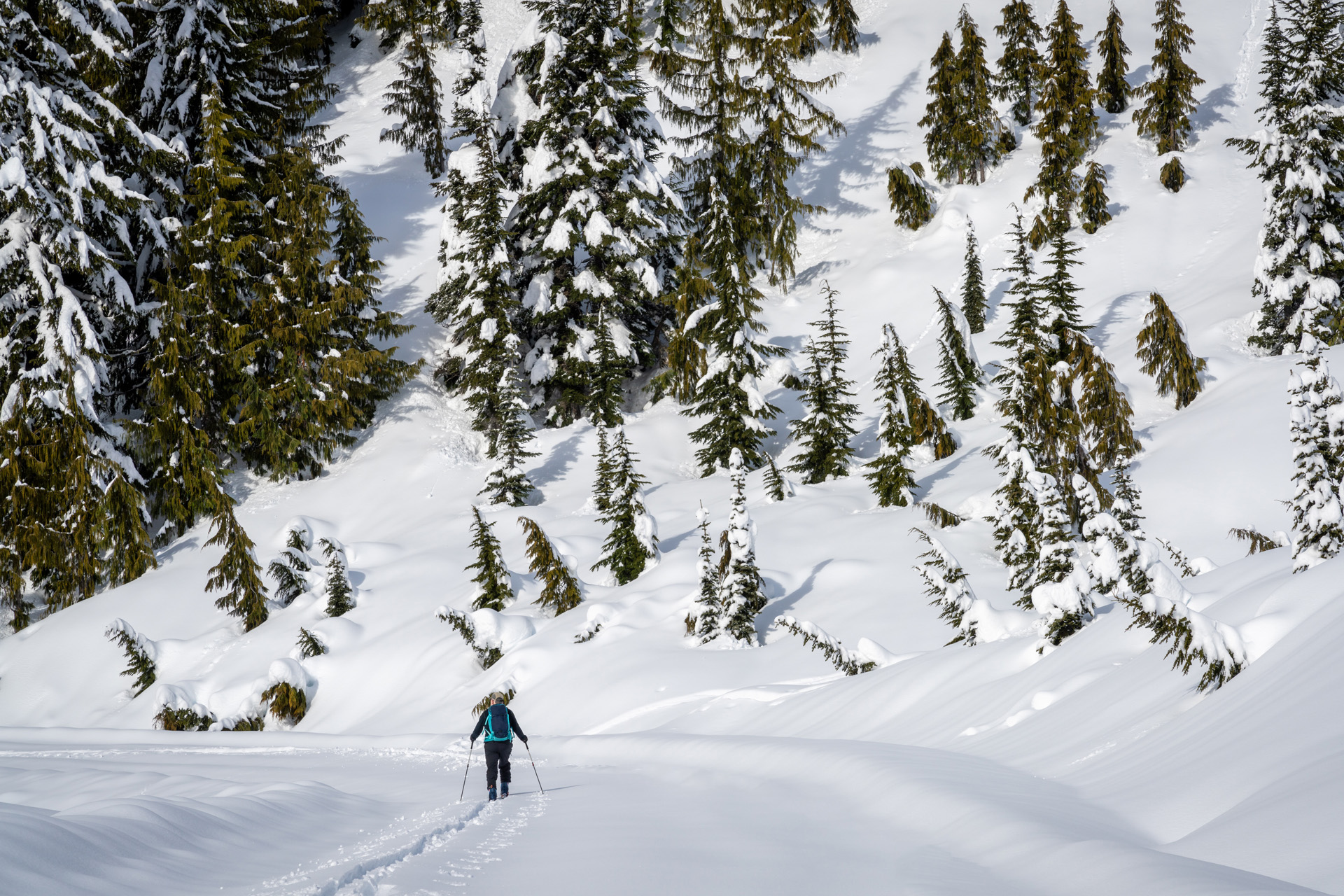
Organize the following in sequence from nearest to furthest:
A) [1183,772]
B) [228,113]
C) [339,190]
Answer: [1183,772]
[228,113]
[339,190]

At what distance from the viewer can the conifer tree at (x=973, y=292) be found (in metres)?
29.5

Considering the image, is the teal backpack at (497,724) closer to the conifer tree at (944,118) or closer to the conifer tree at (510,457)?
the conifer tree at (510,457)

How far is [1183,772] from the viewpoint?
4.23 m

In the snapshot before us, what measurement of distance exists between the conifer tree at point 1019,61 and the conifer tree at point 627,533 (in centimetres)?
3051

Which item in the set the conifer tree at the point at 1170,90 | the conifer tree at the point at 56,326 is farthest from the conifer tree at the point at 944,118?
the conifer tree at the point at 56,326

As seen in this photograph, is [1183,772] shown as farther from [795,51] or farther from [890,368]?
[795,51]

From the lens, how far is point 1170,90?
113ft

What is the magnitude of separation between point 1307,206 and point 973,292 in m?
10.2

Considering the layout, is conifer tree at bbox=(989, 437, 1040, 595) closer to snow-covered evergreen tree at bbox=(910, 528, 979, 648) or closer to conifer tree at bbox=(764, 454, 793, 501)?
snow-covered evergreen tree at bbox=(910, 528, 979, 648)

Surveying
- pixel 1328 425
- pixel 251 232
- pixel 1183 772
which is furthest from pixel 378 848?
pixel 251 232

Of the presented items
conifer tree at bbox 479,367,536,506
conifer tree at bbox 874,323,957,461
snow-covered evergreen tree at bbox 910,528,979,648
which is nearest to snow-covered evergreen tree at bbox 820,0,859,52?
conifer tree at bbox 874,323,957,461

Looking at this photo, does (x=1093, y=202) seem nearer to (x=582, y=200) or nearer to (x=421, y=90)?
(x=582, y=200)

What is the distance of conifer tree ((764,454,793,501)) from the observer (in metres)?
20.3

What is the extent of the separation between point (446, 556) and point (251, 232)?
44.7 ft
